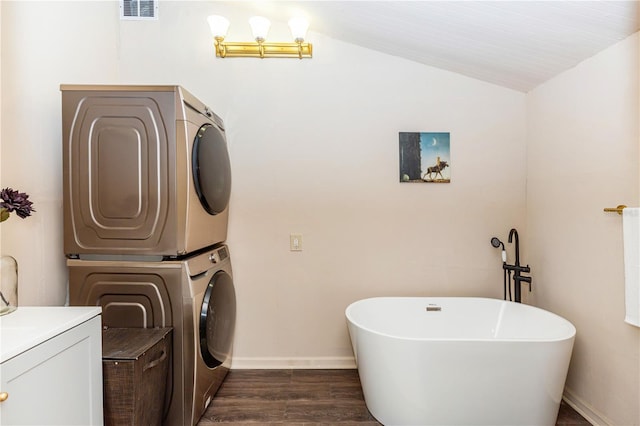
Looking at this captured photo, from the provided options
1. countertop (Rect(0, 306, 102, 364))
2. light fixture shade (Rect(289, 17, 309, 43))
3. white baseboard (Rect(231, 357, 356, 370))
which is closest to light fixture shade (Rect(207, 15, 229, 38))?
light fixture shade (Rect(289, 17, 309, 43))

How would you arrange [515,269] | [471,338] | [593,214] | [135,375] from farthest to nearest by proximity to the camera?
[515,269] → [471,338] → [593,214] → [135,375]

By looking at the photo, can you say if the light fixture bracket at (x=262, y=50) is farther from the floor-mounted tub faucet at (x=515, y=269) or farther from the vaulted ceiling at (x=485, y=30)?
the floor-mounted tub faucet at (x=515, y=269)

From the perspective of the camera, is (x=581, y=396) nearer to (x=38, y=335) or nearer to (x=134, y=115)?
(x=38, y=335)

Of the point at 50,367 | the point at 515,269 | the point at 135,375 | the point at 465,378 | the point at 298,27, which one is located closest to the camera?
Result: the point at 50,367

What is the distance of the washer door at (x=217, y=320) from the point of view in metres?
1.93

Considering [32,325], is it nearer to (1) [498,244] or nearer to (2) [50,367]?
(2) [50,367]

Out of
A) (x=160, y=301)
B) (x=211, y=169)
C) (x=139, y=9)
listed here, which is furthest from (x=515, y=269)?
(x=139, y=9)

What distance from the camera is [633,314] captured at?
1.67 m

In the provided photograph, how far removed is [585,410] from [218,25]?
344 centimetres

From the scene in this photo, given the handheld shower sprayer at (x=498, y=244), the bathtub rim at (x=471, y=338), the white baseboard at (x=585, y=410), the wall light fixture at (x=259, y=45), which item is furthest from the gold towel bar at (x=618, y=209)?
the wall light fixture at (x=259, y=45)

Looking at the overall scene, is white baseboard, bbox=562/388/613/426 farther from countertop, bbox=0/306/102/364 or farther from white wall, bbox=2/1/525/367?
countertop, bbox=0/306/102/364

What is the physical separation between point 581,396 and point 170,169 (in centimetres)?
276

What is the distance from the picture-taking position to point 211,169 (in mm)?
2053

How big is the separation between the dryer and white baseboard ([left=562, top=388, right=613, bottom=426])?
2495mm
